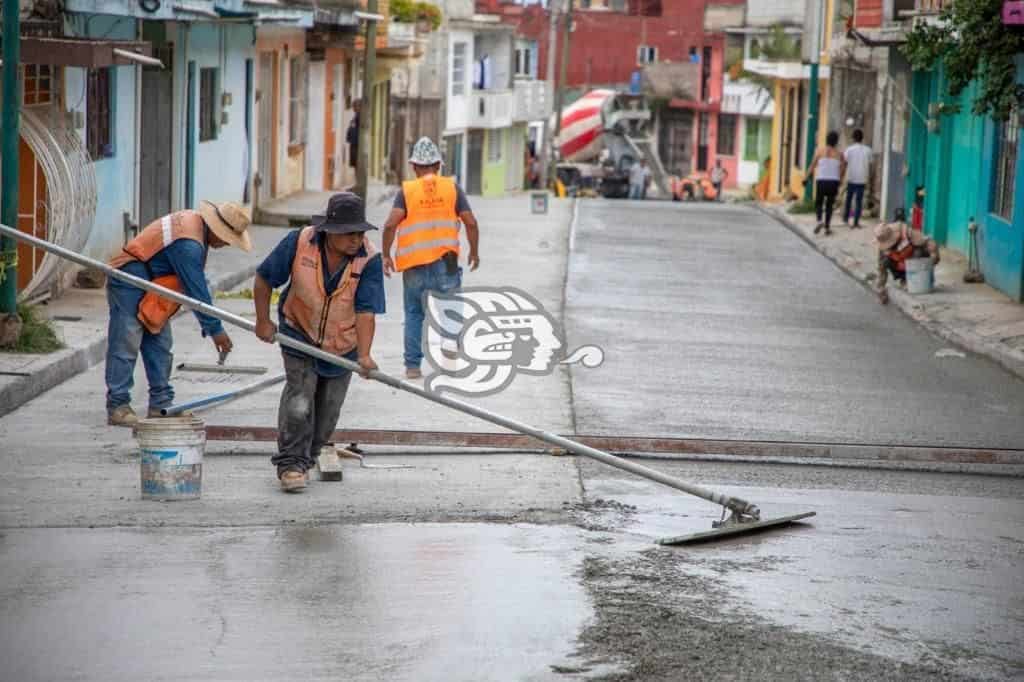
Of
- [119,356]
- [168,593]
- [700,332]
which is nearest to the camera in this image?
[168,593]

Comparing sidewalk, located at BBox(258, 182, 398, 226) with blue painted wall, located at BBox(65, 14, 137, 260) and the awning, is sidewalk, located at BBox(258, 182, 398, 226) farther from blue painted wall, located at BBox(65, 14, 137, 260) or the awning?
the awning

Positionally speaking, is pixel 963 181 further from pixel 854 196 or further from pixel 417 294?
pixel 417 294

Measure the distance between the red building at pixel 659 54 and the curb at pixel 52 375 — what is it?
53.2 meters

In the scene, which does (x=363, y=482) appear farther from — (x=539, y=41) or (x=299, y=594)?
(x=539, y=41)

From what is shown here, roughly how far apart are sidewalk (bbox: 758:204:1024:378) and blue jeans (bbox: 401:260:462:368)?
5023 mm

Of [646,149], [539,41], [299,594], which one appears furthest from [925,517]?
[539,41]

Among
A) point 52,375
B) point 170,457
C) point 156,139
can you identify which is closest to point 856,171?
point 156,139

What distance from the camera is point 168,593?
23.4 feet

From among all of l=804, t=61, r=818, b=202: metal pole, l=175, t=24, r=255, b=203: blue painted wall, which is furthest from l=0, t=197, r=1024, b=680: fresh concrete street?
l=804, t=61, r=818, b=202: metal pole

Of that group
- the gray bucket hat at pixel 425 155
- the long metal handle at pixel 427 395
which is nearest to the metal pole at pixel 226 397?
the long metal handle at pixel 427 395

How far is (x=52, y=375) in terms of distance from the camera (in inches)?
508

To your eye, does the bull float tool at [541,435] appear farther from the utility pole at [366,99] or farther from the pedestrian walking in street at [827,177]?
the pedestrian walking in street at [827,177]

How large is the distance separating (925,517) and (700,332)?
804 centimetres

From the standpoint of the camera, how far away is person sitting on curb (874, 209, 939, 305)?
20.5 m
